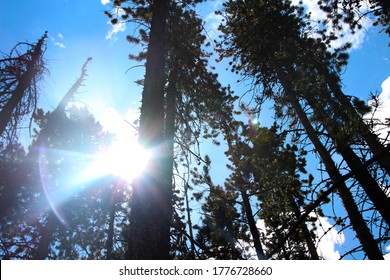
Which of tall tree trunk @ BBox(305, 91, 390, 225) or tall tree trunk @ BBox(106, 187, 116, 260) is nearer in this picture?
tall tree trunk @ BBox(305, 91, 390, 225)

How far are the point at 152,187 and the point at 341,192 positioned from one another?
256 inches

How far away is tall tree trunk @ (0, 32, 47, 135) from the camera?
5.89m

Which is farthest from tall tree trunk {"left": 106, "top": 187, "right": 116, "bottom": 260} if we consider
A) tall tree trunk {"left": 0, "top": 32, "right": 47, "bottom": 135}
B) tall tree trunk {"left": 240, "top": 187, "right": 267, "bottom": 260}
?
tall tree trunk {"left": 0, "top": 32, "right": 47, "bottom": 135}

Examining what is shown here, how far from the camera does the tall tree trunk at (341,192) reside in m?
6.50

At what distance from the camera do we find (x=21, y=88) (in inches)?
250

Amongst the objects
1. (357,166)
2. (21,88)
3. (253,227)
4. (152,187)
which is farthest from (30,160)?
(357,166)

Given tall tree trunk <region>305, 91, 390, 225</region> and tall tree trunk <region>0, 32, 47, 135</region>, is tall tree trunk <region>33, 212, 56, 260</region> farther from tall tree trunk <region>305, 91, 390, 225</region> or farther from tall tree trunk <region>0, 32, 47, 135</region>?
tall tree trunk <region>305, 91, 390, 225</region>

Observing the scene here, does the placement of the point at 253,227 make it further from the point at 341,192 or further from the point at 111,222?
the point at 111,222

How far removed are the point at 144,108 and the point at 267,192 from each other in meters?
6.43

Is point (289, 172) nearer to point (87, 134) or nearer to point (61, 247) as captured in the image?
point (61, 247)

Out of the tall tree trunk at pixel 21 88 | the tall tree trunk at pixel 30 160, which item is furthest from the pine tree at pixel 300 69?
the tall tree trunk at pixel 30 160

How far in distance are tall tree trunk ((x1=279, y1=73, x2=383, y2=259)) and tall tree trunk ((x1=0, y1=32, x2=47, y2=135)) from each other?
7.59 m

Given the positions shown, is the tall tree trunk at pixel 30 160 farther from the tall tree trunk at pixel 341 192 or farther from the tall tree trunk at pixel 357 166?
the tall tree trunk at pixel 341 192
